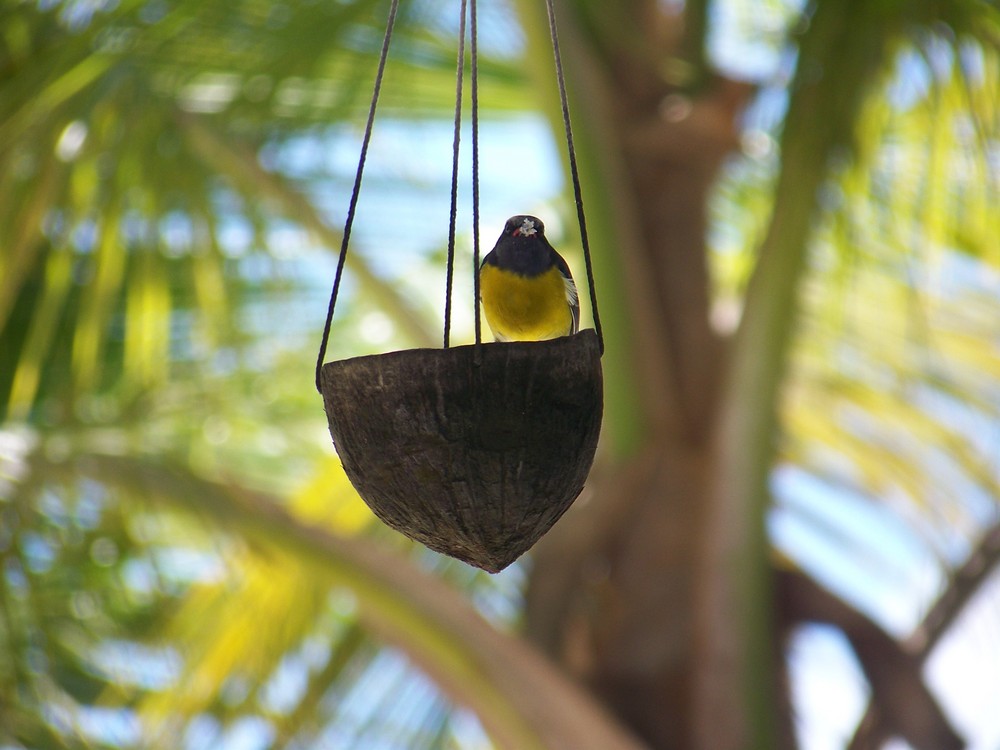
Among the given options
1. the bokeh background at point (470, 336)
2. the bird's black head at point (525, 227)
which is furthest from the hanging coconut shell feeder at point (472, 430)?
the bokeh background at point (470, 336)

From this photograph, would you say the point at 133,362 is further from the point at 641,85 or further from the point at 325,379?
the point at 325,379

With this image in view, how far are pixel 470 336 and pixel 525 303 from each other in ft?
6.87

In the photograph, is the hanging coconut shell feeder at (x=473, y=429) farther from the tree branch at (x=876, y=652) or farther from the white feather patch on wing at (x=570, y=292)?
the tree branch at (x=876, y=652)

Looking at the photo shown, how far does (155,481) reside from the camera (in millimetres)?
3074

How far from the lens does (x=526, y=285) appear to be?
6.54 ft

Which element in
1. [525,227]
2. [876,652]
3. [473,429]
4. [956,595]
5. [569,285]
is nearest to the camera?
[473,429]

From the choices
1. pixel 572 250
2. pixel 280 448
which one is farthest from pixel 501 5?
pixel 280 448

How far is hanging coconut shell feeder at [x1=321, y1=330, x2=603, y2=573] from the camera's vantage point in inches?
54.1

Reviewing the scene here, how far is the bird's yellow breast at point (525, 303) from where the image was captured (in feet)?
6.56

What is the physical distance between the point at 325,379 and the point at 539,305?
2.06 ft

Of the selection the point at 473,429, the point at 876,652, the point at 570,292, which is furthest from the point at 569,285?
the point at 876,652

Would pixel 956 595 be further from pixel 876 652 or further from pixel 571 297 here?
pixel 571 297

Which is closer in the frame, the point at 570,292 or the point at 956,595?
the point at 570,292

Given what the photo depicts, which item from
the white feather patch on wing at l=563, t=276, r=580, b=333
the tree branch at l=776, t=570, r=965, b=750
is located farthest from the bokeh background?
the white feather patch on wing at l=563, t=276, r=580, b=333
